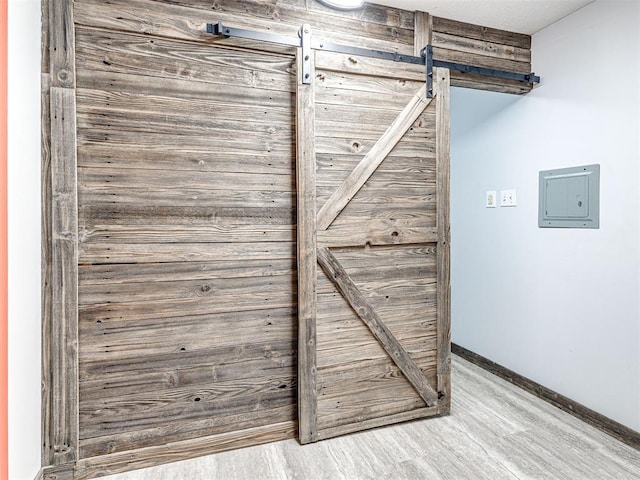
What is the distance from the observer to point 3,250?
1.38m

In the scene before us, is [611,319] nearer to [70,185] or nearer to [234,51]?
[234,51]

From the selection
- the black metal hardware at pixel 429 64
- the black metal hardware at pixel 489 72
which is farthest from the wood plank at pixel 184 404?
the black metal hardware at pixel 489 72

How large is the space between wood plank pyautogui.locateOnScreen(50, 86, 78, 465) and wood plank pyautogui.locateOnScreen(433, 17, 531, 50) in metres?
2.06

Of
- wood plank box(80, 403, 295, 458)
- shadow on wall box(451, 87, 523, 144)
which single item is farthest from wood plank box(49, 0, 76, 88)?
shadow on wall box(451, 87, 523, 144)

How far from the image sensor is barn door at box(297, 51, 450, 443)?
7.01 ft

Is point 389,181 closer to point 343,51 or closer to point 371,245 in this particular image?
point 371,245

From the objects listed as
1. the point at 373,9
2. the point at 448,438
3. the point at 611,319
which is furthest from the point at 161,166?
the point at 611,319

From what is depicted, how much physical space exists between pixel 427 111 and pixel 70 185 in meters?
1.90

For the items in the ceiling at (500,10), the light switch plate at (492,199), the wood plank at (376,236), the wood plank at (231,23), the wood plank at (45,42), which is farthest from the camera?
the light switch plate at (492,199)

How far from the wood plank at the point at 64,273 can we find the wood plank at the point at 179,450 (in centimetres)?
12

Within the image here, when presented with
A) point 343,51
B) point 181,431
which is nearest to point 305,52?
point 343,51

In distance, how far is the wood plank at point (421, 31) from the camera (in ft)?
7.72

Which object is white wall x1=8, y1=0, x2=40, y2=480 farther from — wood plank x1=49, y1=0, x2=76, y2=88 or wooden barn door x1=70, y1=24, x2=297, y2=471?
wooden barn door x1=70, y1=24, x2=297, y2=471

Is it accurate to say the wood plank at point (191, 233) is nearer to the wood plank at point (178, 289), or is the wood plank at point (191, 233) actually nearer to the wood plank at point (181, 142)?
the wood plank at point (178, 289)
